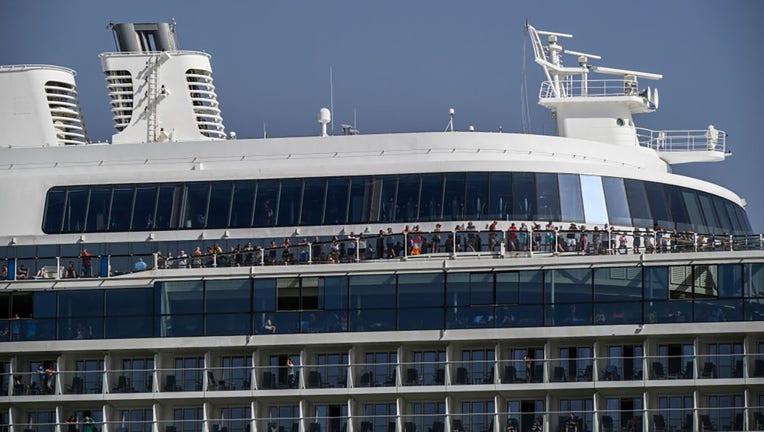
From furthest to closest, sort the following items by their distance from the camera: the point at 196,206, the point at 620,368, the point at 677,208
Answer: the point at 677,208 < the point at 196,206 < the point at 620,368

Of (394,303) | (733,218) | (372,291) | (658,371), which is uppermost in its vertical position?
(733,218)

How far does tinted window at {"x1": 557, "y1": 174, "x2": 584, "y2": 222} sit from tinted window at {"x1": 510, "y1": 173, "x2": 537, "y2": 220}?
0.90 m

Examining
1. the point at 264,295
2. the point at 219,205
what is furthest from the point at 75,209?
the point at 264,295

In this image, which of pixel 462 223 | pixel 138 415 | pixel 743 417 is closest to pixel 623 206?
pixel 462 223

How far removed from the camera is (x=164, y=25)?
3312 inches

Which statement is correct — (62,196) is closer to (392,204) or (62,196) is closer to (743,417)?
(392,204)

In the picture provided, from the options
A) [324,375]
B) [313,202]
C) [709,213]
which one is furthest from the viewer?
[709,213]

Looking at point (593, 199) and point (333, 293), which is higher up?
point (593, 199)

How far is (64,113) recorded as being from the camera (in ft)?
275

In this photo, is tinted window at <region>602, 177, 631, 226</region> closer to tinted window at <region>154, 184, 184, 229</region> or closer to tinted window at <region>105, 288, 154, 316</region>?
tinted window at <region>154, 184, 184, 229</region>

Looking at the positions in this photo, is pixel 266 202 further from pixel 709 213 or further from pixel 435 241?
pixel 709 213

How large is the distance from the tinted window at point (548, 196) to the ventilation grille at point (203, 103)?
12.8m

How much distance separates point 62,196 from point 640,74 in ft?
64.0

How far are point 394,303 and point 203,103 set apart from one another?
1603cm
